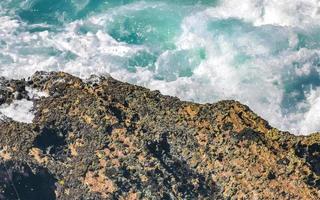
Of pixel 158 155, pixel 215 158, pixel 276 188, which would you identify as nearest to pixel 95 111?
pixel 158 155

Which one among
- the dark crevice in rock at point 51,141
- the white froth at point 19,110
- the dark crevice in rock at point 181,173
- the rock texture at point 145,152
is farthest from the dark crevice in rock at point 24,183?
the dark crevice in rock at point 181,173

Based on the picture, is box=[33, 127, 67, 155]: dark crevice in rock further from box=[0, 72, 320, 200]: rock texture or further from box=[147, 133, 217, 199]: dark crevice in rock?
box=[147, 133, 217, 199]: dark crevice in rock

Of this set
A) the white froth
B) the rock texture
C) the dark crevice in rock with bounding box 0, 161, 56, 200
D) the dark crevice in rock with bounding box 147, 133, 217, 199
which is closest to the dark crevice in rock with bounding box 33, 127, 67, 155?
→ the rock texture

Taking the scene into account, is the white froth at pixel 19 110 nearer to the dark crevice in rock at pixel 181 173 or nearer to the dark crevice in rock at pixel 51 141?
the dark crevice in rock at pixel 51 141

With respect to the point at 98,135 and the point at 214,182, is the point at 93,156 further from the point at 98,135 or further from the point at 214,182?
the point at 214,182

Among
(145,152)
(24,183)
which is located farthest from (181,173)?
(24,183)

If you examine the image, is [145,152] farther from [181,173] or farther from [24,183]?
[24,183]
